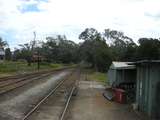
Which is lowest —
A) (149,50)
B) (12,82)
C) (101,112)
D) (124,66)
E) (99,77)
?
(99,77)

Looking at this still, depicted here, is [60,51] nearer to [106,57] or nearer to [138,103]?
[106,57]

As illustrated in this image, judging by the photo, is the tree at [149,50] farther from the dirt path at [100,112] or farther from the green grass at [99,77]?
the dirt path at [100,112]

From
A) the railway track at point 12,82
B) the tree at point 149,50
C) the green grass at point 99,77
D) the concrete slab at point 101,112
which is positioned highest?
the tree at point 149,50

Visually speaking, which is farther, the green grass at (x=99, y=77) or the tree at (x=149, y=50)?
the tree at (x=149, y=50)

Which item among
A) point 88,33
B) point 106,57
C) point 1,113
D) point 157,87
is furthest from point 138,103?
point 88,33

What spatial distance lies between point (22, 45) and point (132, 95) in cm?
15213

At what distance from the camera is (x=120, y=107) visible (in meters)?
19.2

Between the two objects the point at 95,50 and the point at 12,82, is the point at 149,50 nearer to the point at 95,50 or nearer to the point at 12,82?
the point at 12,82

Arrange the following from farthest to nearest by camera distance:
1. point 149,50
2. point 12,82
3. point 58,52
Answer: point 58,52, point 149,50, point 12,82

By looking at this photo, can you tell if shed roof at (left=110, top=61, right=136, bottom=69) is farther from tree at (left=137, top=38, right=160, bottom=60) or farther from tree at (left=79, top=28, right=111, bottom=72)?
tree at (left=79, top=28, right=111, bottom=72)

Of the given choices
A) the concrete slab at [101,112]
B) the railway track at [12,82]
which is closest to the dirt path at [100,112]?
the concrete slab at [101,112]

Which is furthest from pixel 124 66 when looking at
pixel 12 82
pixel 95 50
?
pixel 95 50

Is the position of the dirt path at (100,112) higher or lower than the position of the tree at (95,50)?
lower

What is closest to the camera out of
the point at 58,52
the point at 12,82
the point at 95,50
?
the point at 12,82
